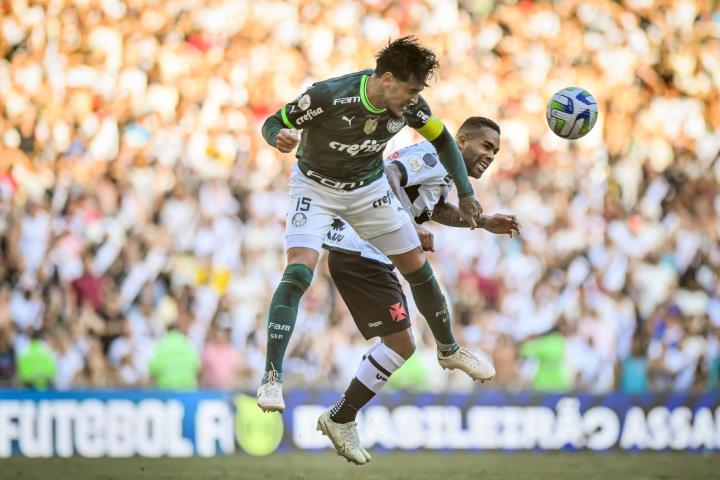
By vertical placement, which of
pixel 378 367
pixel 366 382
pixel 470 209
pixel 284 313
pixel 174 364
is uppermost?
pixel 470 209

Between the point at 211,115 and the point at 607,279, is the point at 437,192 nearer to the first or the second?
the point at 607,279

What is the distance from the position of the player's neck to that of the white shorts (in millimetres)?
821

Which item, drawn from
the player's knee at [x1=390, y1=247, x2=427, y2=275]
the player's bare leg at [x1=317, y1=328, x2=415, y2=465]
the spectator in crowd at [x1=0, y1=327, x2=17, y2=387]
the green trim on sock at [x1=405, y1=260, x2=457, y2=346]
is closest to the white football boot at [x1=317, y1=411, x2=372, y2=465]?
the player's bare leg at [x1=317, y1=328, x2=415, y2=465]

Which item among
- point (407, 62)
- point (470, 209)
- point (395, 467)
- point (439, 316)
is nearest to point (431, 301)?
point (439, 316)

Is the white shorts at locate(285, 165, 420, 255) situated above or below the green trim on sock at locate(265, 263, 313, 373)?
above

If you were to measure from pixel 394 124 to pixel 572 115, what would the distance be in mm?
1849

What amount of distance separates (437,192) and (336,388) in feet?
19.0

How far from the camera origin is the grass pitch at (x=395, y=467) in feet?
42.8

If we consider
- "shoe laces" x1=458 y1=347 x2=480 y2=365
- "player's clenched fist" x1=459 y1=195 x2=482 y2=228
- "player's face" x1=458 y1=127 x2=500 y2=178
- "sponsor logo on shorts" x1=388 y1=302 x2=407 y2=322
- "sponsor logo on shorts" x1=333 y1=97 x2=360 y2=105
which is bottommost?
"shoe laces" x1=458 y1=347 x2=480 y2=365

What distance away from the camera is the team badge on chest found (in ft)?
29.8

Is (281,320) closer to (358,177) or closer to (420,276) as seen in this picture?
(358,177)

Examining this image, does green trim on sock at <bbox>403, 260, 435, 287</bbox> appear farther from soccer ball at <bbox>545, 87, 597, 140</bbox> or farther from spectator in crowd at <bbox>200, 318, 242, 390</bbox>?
spectator in crowd at <bbox>200, 318, 242, 390</bbox>

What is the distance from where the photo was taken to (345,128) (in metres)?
9.06

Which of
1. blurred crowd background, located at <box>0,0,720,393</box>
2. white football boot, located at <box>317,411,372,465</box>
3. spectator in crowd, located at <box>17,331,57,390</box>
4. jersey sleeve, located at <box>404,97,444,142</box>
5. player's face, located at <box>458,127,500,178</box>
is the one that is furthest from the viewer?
blurred crowd background, located at <box>0,0,720,393</box>
